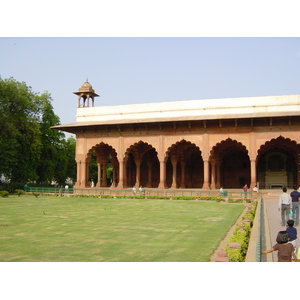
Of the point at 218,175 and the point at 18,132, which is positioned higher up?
the point at 18,132

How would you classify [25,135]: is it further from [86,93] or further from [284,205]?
[284,205]

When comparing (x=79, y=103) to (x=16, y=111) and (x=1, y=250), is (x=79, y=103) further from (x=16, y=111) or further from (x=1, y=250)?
(x=1, y=250)

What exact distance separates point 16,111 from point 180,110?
15.8 m

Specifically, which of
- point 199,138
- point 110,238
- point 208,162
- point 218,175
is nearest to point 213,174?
point 208,162

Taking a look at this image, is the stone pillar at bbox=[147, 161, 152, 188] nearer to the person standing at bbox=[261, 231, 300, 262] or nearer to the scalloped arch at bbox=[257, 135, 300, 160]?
the scalloped arch at bbox=[257, 135, 300, 160]

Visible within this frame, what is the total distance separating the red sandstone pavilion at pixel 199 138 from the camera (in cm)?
2530

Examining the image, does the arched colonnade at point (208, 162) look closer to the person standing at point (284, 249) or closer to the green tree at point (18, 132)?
the green tree at point (18, 132)

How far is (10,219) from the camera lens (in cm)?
1209

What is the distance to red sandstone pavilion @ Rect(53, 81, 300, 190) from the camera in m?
25.3

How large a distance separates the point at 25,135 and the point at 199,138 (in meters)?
16.4

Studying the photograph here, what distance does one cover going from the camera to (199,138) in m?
26.7

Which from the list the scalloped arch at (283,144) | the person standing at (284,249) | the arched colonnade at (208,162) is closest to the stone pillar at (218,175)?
the arched colonnade at (208,162)

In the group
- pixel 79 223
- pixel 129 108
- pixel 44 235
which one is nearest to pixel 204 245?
pixel 44 235

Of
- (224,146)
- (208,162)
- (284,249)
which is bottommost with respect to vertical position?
(284,249)
